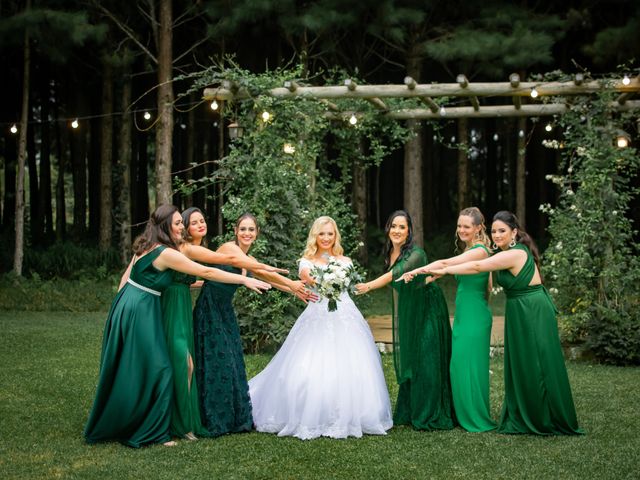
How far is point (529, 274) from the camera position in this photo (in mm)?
6793

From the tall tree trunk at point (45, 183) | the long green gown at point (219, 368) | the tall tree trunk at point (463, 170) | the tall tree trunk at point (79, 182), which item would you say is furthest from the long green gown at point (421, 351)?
the tall tree trunk at point (45, 183)

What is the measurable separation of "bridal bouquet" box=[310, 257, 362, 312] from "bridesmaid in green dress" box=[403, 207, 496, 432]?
1.55 feet

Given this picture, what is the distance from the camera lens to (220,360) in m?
6.75

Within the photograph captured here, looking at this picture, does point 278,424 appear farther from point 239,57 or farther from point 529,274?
point 239,57

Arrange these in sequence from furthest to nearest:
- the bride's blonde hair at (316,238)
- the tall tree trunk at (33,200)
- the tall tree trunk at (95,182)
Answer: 1. the tall tree trunk at (95,182)
2. the tall tree trunk at (33,200)
3. the bride's blonde hair at (316,238)

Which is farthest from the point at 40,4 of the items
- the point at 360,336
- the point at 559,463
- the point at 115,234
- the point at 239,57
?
the point at 559,463

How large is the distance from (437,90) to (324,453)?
21.1ft

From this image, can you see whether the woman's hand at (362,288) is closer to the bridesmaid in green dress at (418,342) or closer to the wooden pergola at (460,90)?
the bridesmaid in green dress at (418,342)

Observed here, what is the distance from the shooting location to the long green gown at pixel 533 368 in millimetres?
6703

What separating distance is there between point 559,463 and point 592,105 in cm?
637

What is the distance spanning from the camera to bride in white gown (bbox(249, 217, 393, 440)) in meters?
6.61

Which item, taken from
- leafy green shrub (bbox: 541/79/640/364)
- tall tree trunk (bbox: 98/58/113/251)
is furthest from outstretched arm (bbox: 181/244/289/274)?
tall tree trunk (bbox: 98/58/113/251)

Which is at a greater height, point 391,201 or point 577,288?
point 391,201

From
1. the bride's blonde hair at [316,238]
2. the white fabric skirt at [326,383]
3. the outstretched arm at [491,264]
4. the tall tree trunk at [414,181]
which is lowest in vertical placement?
the white fabric skirt at [326,383]
